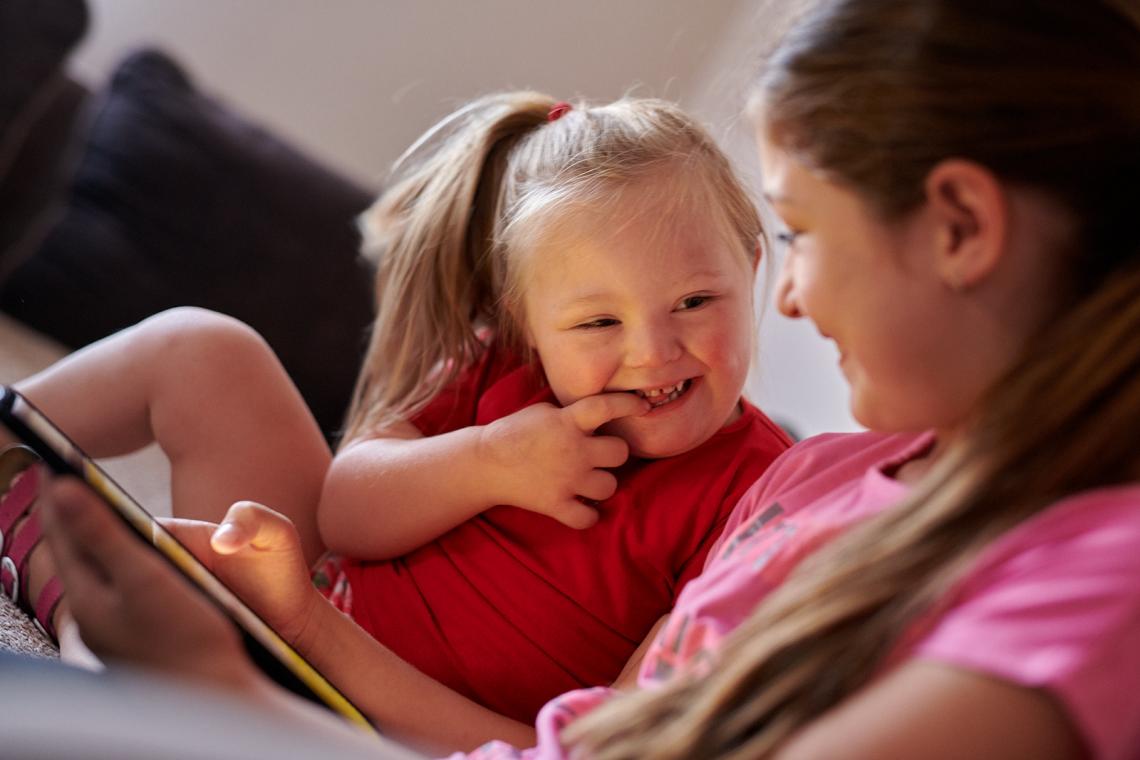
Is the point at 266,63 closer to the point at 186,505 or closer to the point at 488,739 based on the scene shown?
the point at 186,505

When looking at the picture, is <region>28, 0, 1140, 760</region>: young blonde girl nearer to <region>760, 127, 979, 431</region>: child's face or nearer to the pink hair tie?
<region>760, 127, 979, 431</region>: child's face

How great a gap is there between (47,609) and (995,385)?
61 centimetres

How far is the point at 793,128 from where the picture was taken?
2.15ft

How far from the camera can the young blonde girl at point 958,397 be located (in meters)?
0.50

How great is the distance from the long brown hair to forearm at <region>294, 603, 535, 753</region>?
0.26 meters

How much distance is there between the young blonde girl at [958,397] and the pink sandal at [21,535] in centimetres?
17

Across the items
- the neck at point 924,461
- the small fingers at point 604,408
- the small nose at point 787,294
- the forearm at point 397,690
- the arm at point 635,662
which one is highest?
the small nose at point 787,294

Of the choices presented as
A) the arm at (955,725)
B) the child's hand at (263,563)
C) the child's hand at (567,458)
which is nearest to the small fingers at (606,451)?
the child's hand at (567,458)

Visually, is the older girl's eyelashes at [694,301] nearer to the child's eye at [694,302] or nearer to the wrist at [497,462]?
the child's eye at [694,302]

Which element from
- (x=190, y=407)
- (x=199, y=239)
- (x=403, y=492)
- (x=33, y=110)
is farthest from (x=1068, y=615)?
(x=33, y=110)

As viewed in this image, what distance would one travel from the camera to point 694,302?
0.93 metres

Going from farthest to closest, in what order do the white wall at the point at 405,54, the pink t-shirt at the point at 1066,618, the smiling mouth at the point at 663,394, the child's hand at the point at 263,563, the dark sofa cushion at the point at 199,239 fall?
the white wall at the point at 405,54 → the dark sofa cushion at the point at 199,239 → the smiling mouth at the point at 663,394 → the child's hand at the point at 263,563 → the pink t-shirt at the point at 1066,618

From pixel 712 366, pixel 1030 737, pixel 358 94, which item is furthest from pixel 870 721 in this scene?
pixel 358 94

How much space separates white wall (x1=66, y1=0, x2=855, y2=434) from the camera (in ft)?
7.30
